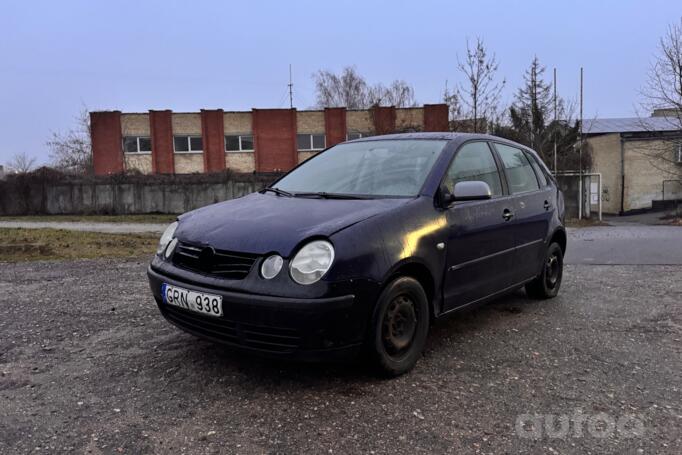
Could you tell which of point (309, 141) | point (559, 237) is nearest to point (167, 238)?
point (559, 237)

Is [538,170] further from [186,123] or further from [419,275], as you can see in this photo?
[186,123]

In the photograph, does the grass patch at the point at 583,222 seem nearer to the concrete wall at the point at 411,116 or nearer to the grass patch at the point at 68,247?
the grass patch at the point at 68,247

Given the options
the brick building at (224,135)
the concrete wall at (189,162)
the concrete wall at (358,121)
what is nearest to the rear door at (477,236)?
the brick building at (224,135)

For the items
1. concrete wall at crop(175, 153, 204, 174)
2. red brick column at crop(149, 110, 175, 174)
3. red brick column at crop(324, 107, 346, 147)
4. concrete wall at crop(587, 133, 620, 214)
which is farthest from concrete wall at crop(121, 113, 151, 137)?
concrete wall at crop(587, 133, 620, 214)

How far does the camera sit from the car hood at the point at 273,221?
124 inches

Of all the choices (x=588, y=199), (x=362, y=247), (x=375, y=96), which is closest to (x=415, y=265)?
(x=362, y=247)

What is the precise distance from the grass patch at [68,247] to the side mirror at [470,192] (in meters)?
7.00

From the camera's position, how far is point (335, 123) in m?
37.7

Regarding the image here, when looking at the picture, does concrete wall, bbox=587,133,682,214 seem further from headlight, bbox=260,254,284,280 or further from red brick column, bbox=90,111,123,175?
red brick column, bbox=90,111,123,175

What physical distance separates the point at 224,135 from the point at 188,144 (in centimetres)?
266

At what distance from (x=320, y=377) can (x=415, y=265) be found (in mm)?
966

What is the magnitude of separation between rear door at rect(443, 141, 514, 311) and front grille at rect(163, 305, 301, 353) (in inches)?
51.7

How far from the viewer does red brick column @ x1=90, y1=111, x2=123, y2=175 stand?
36.5 meters

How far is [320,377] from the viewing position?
11.5ft
